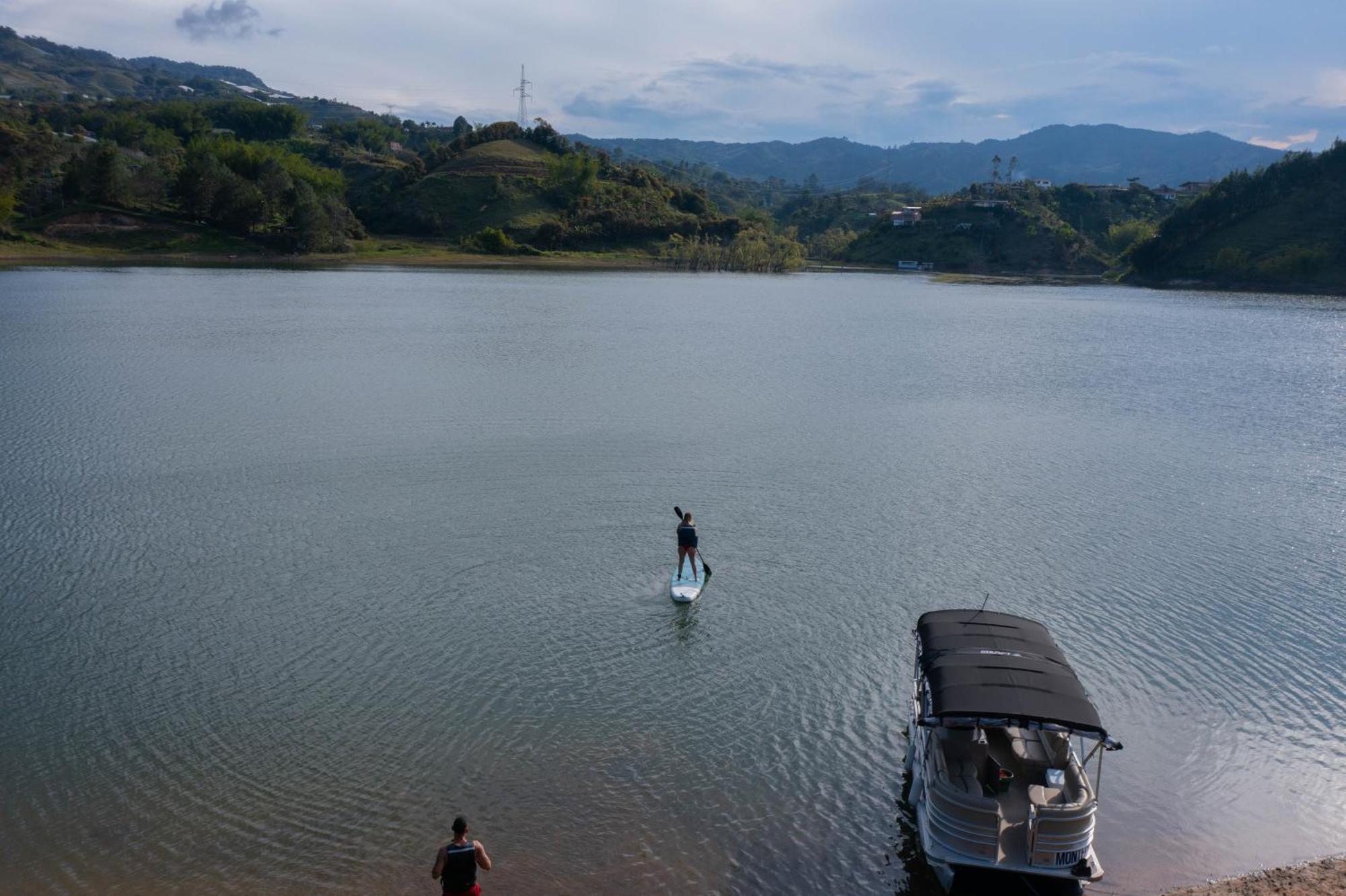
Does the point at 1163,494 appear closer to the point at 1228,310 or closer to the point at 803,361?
the point at 803,361

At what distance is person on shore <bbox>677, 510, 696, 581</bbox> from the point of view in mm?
23531

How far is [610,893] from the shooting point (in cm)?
1346

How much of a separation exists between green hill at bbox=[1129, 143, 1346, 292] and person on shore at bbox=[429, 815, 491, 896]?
16121cm

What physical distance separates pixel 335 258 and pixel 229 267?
81.5 ft

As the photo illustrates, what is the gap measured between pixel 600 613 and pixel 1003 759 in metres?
10.6

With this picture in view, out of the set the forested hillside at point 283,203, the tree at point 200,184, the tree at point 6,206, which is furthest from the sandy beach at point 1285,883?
the tree at point 200,184

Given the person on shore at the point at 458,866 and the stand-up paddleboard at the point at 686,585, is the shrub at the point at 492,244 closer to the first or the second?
the stand-up paddleboard at the point at 686,585

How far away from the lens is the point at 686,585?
925 inches

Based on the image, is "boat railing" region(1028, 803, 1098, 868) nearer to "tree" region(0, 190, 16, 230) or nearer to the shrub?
"tree" region(0, 190, 16, 230)

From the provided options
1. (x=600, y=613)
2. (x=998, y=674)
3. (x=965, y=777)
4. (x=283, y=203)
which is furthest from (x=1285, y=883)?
(x=283, y=203)

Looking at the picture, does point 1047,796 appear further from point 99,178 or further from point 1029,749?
point 99,178

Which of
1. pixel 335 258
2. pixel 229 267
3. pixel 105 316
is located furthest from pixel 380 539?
pixel 335 258

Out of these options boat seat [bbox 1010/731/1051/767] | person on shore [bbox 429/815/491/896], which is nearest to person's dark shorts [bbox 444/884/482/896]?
Answer: person on shore [bbox 429/815/491/896]

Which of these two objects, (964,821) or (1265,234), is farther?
(1265,234)
